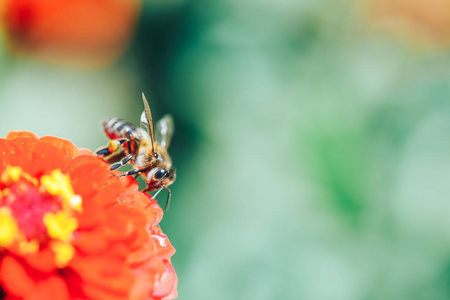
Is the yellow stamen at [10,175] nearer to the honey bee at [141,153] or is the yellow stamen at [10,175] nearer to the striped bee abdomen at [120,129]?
the honey bee at [141,153]

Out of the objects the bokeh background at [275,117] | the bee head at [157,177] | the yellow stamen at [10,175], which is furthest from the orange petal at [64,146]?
the bokeh background at [275,117]

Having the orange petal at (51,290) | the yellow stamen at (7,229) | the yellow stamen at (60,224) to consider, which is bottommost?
the orange petal at (51,290)

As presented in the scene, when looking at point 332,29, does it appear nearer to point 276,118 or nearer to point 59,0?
point 276,118

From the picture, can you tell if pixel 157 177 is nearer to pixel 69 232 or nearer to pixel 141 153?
pixel 141 153

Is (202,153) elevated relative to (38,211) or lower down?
lower down

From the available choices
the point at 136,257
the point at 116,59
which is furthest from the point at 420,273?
the point at 116,59

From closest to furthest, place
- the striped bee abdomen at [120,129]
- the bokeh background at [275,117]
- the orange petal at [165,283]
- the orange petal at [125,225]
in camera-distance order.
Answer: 1. the orange petal at [125,225]
2. the orange petal at [165,283]
3. the striped bee abdomen at [120,129]
4. the bokeh background at [275,117]

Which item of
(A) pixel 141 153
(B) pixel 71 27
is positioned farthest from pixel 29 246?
(B) pixel 71 27
